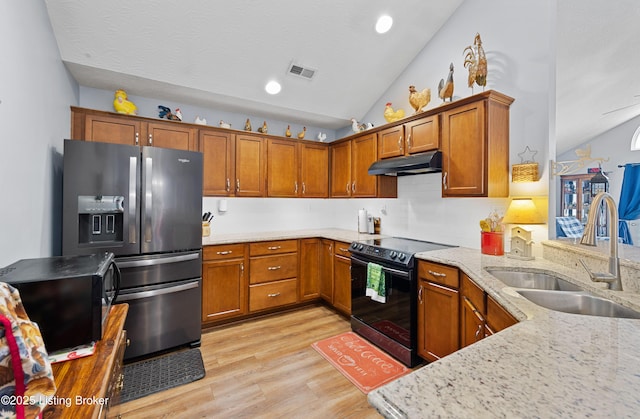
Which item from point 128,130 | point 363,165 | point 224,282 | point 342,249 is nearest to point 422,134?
point 363,165

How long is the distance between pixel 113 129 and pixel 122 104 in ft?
0.95

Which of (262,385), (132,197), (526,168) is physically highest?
(526,168)

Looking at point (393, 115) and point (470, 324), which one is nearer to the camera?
point (470, 324)

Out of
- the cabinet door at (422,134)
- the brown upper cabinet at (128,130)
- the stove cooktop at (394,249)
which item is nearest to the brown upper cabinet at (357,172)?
the cabinet door at (422,134)

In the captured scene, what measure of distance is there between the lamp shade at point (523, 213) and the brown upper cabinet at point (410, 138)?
83cm

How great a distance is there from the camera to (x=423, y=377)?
0.68 metres

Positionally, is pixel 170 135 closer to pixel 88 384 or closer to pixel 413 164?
pixel 413 164

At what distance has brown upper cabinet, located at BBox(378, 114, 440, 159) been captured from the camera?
107 inches

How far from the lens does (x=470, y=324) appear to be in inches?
77.4

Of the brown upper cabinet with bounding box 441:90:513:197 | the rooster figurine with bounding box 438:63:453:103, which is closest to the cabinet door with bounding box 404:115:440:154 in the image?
the brown upper cabinet with bounding box 441:90:513:197

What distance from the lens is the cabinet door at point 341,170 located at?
152 inches

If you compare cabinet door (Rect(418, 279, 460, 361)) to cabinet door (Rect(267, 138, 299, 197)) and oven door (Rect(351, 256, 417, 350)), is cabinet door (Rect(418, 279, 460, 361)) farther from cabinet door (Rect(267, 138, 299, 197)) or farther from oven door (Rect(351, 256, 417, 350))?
cabinet door (Rect(267, 138, 299, 197))

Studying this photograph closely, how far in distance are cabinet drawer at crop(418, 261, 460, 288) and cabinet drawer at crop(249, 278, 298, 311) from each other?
5.65ft

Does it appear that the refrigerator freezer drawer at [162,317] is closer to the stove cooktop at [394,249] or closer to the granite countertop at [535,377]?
the stove cooktop at [394,249]
